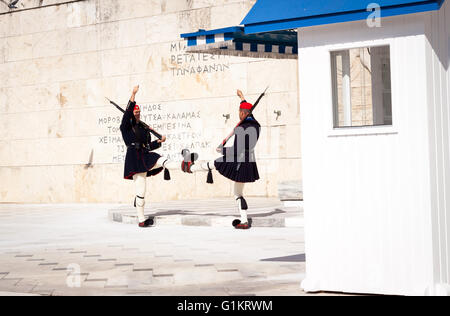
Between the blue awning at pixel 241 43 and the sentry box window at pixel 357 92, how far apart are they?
3.16m

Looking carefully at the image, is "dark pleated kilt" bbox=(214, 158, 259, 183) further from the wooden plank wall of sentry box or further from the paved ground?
the wooden plank wall of sentry box

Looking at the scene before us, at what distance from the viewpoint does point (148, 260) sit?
877 centimetres

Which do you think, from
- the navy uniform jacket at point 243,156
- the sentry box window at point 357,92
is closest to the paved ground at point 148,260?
the navy uniform jacket at point 243,156

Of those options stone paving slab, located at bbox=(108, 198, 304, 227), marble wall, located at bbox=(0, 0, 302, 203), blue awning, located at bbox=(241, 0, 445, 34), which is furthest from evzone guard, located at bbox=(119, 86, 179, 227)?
blue awning, located at bbox=(241, 0, 445, 34)

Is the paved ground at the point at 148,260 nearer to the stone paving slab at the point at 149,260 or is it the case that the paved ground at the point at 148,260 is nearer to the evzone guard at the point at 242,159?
the stone paving slab at the point at 149,260

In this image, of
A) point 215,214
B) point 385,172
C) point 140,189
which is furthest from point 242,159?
point 385,172

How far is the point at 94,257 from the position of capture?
9.20 metres

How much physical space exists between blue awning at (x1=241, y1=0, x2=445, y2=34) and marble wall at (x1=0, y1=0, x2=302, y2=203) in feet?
33.8

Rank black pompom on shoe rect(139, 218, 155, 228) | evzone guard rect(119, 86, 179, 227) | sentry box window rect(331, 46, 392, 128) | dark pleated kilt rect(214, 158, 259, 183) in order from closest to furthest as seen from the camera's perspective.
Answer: sentry box window rect(331, 46, 392, 128) → dark pleated kilt rect(214, 158, 259, 183) → evzone guard rect(119, 86, 179, 227) → black pompom on shoe rect(139, 218, 155, 228)

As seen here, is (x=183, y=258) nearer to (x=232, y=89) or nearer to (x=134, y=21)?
(x=232, y=89)

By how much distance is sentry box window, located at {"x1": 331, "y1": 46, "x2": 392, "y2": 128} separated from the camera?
620cm
